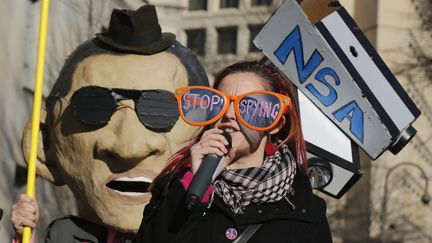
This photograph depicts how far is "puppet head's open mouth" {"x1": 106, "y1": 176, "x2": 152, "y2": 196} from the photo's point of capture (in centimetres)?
530

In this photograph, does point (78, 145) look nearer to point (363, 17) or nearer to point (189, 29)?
point (189, 29)

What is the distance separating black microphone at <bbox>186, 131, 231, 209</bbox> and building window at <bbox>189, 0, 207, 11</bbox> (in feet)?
73.7

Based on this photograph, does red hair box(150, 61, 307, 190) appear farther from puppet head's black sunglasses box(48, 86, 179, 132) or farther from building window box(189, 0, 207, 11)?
building window box(189, 0, 207, 11)

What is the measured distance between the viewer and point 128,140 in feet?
17.3

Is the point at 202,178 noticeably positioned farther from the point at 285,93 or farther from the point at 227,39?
the point at 227,39

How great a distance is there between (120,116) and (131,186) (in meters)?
0.36

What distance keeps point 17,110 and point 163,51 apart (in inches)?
280

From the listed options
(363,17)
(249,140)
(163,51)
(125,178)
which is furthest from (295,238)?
(363,17)

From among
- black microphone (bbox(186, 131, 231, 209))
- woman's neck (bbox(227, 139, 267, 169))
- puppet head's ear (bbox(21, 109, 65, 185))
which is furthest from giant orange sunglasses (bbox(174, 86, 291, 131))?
puppet head's ear (bbox(21, 109, 65, 185))

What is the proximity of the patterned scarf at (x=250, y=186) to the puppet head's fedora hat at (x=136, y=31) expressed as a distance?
237 cm

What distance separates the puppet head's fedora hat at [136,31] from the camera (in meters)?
5.46

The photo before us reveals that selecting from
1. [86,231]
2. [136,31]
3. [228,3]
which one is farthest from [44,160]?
[228,3]

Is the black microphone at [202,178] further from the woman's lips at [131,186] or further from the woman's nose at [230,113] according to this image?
the woman's lips at [131,186]

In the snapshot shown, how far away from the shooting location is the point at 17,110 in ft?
40.7
